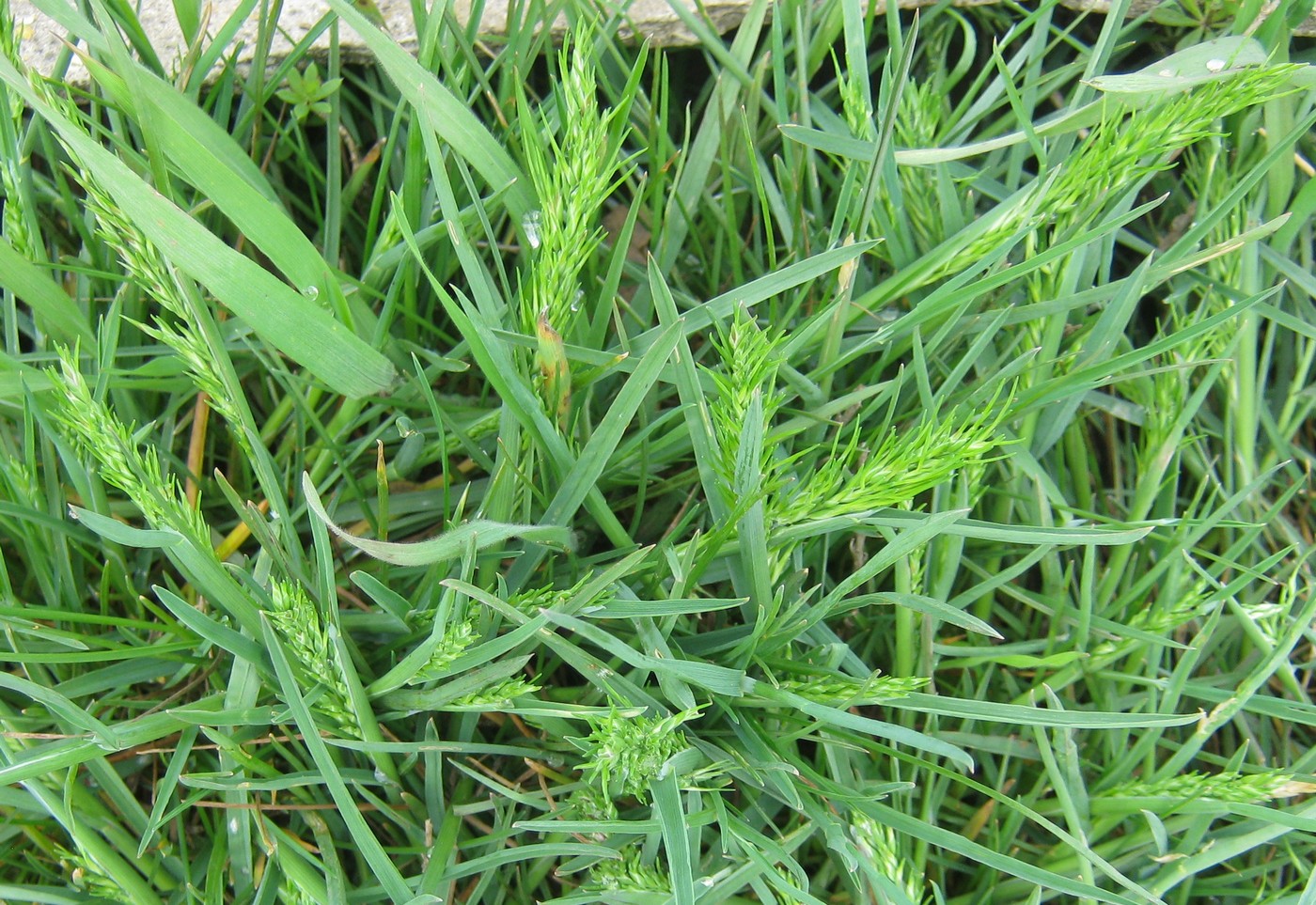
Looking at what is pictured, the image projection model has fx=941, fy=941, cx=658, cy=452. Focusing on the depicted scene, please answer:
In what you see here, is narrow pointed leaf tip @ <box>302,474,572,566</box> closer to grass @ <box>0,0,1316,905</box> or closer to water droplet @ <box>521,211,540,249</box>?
grass @ <box>0,0,1316,905</box>

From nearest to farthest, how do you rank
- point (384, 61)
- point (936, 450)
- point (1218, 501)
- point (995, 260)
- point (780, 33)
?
point (936, 450) → point (384, 61) → point (995, 260) → point (780, 33) → point (1218, 501)

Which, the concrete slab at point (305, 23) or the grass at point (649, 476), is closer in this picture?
the grass at point (649, 476)

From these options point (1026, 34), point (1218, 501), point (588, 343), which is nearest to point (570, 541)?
point (588, 343)

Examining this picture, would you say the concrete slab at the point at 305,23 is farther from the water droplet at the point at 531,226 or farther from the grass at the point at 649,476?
the water droplet at the point at 531,226

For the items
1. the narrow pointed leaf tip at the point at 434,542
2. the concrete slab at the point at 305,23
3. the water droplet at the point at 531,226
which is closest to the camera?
the narrow pointed leaf tip at the point at 434,542

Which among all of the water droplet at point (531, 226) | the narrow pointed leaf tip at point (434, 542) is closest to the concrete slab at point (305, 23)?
the water droplet at point (531, 226)

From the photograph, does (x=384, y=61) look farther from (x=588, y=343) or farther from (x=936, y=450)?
(x=936, y=450)

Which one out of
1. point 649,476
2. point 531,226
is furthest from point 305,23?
point 649,476
